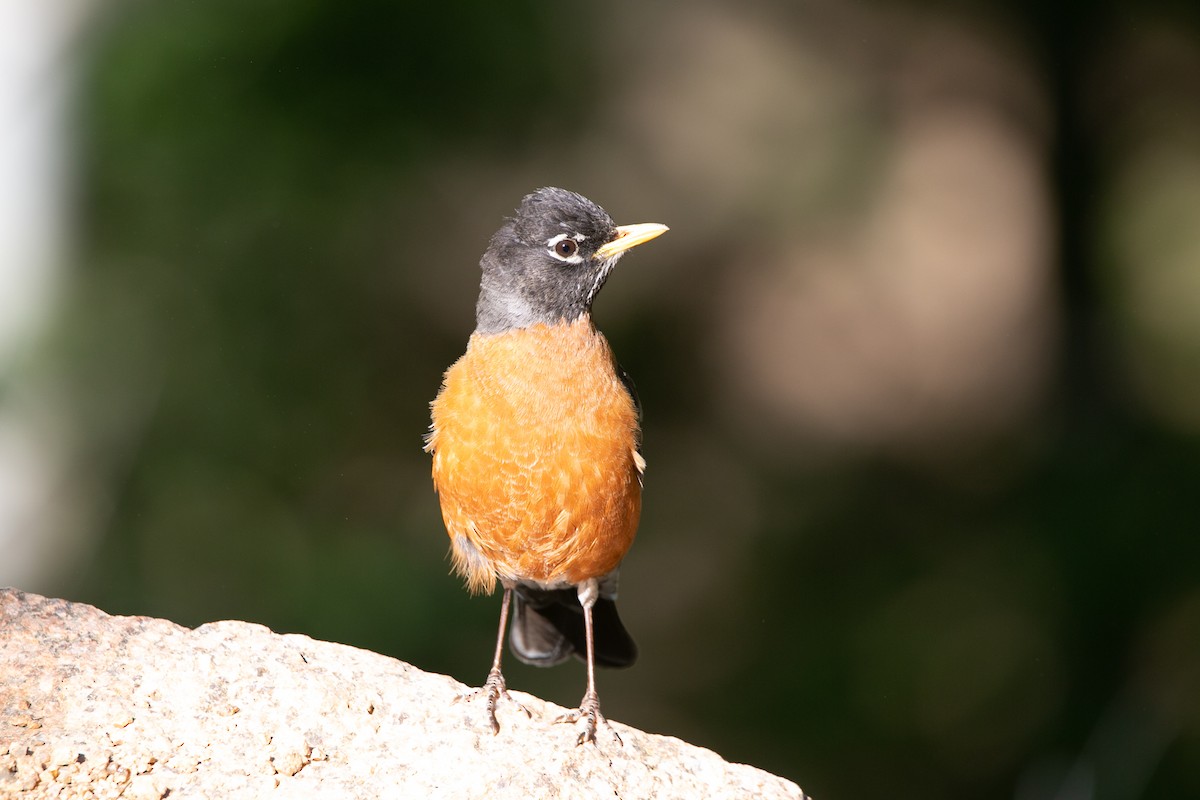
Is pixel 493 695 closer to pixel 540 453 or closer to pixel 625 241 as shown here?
pixel 540 453

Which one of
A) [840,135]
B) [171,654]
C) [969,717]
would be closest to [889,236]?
[840,135]

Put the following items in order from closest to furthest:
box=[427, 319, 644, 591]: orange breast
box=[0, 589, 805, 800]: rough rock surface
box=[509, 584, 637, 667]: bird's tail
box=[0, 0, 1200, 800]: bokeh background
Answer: box=[0, 589, 805, 800]: rough rock surface → box=[427, 319, 644, 591]: orange breast → box=[509, 584, 637, 667]: bird's tail → box=[0, 0, 1200, 800]: bokeh background

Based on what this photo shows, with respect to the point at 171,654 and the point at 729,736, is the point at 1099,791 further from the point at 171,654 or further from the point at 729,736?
the point at 171,654

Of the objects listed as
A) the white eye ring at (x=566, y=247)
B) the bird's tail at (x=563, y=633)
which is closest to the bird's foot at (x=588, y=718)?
the bird's tail at (x=563, y=633)

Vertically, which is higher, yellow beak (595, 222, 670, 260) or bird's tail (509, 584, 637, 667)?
yellow beak (595, 222, 670, 260)

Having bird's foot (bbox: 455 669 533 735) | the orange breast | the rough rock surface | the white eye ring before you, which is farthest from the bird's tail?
the white eye ring

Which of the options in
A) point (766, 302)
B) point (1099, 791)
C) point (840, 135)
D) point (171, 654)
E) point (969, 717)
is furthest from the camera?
point (766, 302)

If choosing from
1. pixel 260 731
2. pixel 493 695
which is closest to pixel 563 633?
pixel 493 695

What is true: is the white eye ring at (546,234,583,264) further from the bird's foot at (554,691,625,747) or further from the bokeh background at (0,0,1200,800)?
the bokeh background at (0,0,1200,800)
